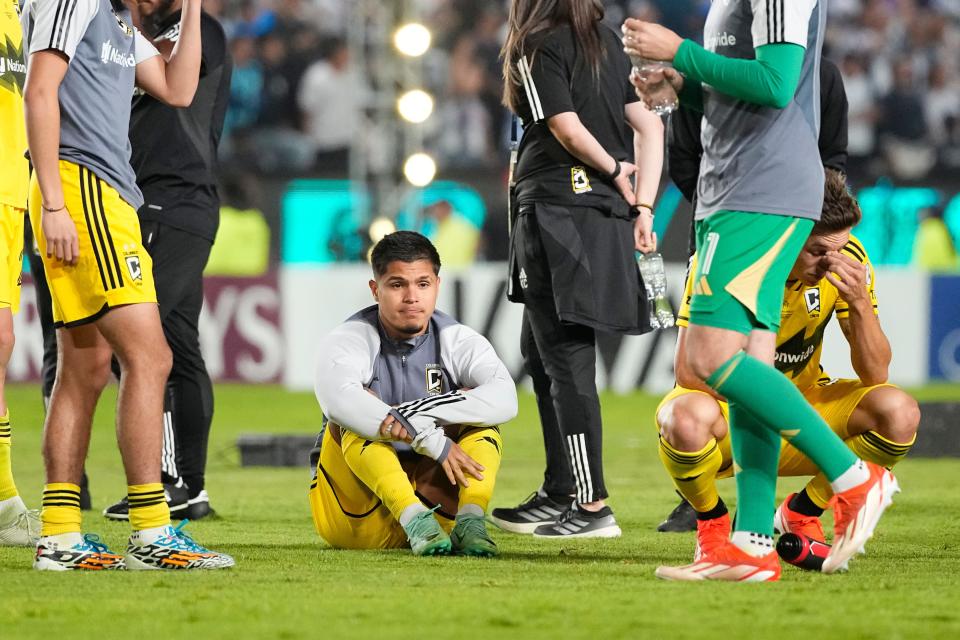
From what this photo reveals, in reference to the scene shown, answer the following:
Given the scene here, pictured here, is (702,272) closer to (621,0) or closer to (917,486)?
(917,486)

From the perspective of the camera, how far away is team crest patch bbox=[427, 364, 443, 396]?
507cm

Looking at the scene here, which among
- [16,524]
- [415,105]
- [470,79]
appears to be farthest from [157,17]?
[470,79]

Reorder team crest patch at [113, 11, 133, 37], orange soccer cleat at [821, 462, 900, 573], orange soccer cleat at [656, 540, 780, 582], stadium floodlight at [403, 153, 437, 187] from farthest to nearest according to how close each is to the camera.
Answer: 1. stadium floodlight at [403, 153, 437, 187]
2. team crest patch at [113, 11, 133, 37]
3. orange soccer cleat at [656, 540, 780, 582]
4. orange soccer cleat at [821, 462, 900, 573]

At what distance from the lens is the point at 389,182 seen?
1392 cm

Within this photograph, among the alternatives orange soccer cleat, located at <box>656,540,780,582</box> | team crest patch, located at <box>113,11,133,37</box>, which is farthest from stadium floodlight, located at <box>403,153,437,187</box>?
orange soccer cleat, located at <box>656,540,780,582</box>

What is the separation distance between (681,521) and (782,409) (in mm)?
1705

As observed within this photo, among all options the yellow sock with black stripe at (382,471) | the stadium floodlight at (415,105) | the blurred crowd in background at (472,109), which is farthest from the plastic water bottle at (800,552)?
the blurred crowd in background at (472,109)

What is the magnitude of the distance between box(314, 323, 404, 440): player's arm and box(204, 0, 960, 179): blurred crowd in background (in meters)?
11.1

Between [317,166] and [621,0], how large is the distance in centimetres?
410

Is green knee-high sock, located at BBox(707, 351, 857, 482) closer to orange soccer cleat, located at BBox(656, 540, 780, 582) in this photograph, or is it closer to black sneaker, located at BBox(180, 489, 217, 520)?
orange soccer cleat, located at BBox(656, 540, 780, 582)

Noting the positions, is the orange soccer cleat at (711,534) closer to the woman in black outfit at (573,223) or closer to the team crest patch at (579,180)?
the woman in black outfit at (573,223)

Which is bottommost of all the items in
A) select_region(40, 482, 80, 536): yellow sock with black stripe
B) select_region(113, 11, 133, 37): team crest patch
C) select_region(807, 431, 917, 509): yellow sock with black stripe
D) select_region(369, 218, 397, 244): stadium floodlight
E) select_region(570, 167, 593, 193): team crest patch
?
select_region(40, 482, 80, 536): yellow sock with black stripe

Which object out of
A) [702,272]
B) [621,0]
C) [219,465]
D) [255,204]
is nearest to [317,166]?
[255,204]

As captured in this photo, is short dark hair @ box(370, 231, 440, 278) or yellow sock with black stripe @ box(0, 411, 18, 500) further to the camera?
yellow sock with black stripe @ box(0, 411, 18, 500)
